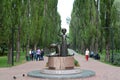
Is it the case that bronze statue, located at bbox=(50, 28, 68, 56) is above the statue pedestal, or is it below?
above

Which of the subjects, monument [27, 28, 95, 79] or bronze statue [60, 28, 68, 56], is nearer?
monument [27, 28, 95, 79]

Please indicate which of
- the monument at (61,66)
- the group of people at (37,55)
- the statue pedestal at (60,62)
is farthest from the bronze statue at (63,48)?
the group of people at (37,55)

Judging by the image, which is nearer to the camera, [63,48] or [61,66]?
[61,66]

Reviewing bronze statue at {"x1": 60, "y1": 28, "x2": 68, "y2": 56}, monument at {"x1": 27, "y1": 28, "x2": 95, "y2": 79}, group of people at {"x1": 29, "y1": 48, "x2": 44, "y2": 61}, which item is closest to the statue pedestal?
monument at {"x1": 27, "y1": 28, "x2": 95, "y2": 79}

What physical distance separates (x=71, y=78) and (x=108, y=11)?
23069 millimetres

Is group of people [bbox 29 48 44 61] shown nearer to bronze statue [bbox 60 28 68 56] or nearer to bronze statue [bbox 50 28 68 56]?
bronze statue [bbox 50 28 68 56]

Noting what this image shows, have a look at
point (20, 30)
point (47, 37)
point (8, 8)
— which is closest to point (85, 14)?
point (47, 37)

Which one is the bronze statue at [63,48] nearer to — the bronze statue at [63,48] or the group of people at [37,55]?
the bronze statue at [63,48]

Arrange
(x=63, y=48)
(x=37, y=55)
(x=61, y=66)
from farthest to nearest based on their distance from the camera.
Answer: (x=37, y=55)
(x=63, y=48)
(x=61, y=66)

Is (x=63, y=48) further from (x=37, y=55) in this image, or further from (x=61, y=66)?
(x=37, y=55)

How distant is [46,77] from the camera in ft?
54.5

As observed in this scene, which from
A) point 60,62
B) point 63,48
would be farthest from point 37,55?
point 60,62

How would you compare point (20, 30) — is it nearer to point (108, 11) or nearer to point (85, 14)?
point (108, 11)

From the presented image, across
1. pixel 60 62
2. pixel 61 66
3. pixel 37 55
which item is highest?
pixel 37 55
